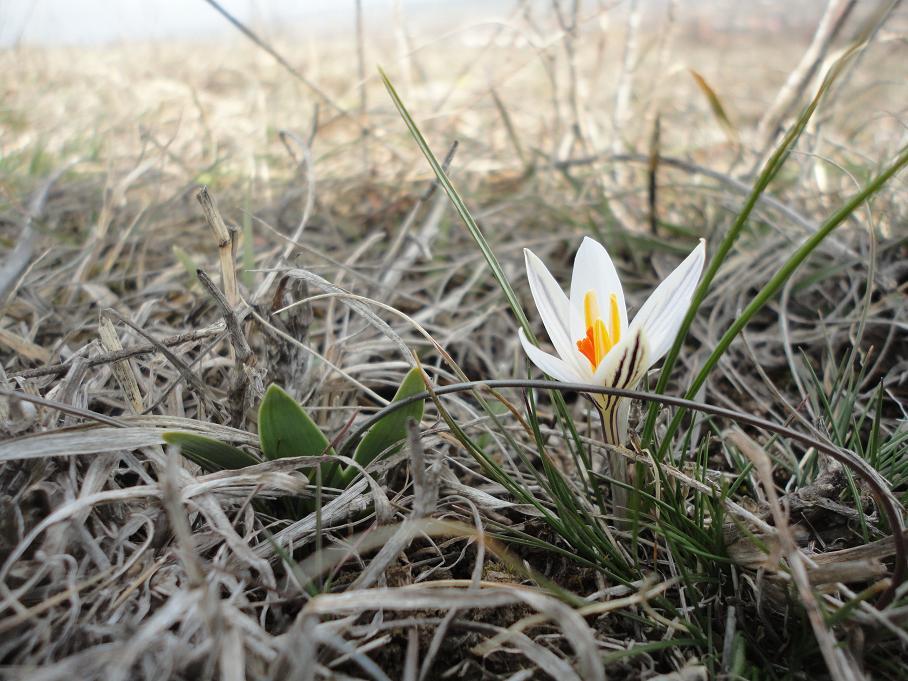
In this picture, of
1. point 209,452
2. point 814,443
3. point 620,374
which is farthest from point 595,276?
point 209,452

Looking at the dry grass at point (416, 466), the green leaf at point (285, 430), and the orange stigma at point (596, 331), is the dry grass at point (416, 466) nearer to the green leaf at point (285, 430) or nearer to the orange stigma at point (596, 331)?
the green leaf at point (285, 430)

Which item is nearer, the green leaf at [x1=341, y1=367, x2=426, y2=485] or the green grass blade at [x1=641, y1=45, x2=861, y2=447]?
the green grass blade at [x1=641, y1=45, x2=861, y2=447]

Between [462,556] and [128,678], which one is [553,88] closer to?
[462,556]

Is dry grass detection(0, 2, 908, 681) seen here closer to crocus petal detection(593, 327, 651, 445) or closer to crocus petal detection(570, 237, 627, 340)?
crocus petal detection(593, 327, 651, 445)

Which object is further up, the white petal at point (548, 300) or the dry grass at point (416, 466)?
the white petal at point (548, 300)

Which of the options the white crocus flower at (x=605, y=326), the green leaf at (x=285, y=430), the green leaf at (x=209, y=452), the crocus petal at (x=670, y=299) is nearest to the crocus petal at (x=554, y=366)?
the white crocus flower at (x=605, y=326)

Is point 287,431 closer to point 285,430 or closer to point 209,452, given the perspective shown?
point 285,430

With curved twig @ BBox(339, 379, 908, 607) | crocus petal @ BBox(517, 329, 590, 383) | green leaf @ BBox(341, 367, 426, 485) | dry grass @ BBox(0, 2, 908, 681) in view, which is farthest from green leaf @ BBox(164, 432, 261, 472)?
crocus petal @ BBox(517, 329, 590, 383)
